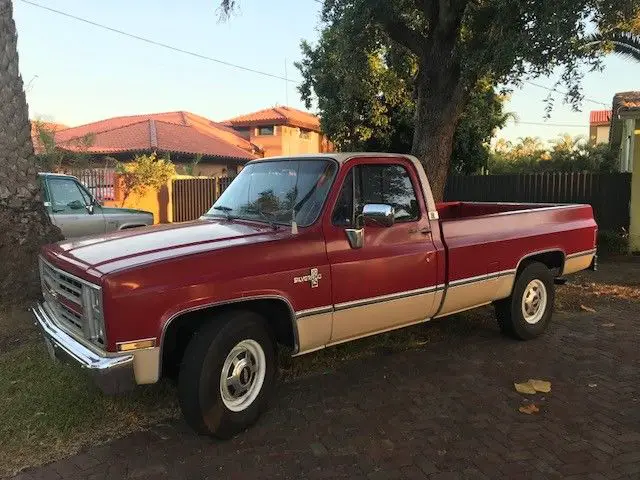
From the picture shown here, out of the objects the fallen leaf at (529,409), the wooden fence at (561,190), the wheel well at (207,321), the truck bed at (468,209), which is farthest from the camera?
the wooden fence at (561,190)

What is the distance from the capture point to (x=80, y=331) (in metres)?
3.67

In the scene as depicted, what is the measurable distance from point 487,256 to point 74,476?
3.84 meters

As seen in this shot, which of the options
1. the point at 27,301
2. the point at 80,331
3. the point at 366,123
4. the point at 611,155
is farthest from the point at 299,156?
the point at 611,155

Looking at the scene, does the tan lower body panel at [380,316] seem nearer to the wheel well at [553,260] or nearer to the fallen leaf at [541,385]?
the fallen leaf at [541,385]

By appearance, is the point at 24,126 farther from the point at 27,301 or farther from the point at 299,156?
the point at 299,156

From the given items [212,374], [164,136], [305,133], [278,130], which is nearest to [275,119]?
[278,130]

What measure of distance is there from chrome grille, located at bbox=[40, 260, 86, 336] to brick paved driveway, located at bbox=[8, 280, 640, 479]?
0.85 meters

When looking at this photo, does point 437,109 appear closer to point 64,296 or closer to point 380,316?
point 380,316

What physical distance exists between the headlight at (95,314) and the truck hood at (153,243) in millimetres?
126

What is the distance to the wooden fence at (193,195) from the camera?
A: 18.4m

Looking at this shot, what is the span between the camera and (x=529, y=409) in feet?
14.1

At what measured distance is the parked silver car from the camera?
8.75 meters

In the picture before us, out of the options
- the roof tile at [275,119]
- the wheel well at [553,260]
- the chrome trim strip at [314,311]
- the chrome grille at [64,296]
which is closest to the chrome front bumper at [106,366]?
the chrome grille at [64,296]

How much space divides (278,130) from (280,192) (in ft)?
109
